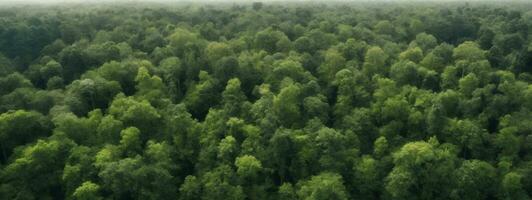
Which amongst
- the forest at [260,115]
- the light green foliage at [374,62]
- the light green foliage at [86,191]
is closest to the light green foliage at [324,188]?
the forest at [260,115]

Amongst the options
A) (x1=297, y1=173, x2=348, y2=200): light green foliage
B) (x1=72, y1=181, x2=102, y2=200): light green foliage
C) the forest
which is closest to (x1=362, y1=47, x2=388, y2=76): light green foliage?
the forest

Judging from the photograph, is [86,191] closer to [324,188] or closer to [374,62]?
[324,188]

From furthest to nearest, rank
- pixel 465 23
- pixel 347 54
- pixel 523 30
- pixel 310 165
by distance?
pixel 465 23
pixel 523 30
pixel 347 54
pixel 310 165

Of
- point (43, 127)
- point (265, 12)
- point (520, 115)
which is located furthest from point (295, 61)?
point (265, 12)

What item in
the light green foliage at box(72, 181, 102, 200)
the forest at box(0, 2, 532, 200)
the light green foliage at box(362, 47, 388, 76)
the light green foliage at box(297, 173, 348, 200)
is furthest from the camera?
the light green foliage at box(362, 47, 388, 76)

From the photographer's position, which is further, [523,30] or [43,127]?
[523,30]

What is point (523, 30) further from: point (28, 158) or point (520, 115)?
point (28, 158)

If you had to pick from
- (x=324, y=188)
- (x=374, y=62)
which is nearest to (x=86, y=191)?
(x=324, y=188)

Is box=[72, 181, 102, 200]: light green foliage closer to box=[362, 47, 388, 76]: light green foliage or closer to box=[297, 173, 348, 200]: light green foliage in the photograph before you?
box=[297, 173, 348, 200]: light green foliage
